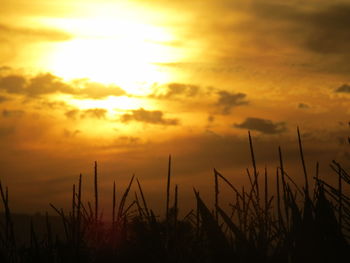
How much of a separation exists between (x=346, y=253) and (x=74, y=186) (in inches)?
72.2

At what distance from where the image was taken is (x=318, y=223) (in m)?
1.92

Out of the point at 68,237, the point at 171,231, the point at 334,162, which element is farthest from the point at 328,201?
the point at 68,237

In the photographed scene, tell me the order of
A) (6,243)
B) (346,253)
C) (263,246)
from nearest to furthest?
(346,253) → (263,246) → (6,243)

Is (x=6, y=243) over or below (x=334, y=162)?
below

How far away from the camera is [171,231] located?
2516 millimetres

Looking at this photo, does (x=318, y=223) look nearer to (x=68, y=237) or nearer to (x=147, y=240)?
(x=147, y=240)

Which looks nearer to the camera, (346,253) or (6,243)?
(346,253)

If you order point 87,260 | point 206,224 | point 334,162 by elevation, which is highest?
point 334,162

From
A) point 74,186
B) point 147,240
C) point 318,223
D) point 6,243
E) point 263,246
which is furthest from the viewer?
point 74,186

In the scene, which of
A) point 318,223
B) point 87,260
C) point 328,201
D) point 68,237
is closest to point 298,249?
point 318,223

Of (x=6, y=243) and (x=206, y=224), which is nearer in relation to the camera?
(x=206, y=224)

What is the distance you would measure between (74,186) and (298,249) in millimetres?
1678

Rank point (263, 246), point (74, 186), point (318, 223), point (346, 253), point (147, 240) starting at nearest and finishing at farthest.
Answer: point (346, 253) → point (318, 223) → point (263, 246) → point (147, 240) → point (74, 186)

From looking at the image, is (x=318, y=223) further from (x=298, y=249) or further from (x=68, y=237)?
(x=68, y=237)
